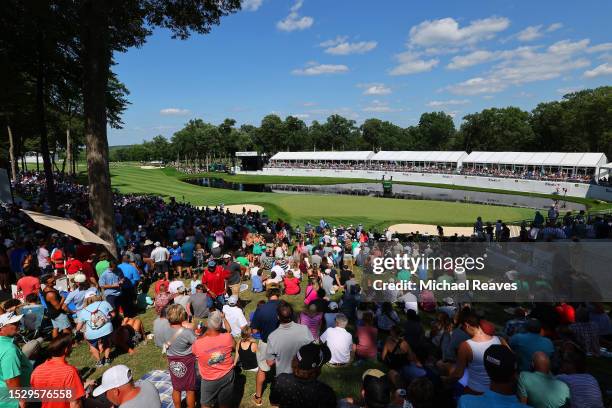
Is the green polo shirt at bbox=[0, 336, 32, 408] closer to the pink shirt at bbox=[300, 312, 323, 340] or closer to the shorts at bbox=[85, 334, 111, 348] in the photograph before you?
the shorts at bbox=[85, 334, 111, 348]

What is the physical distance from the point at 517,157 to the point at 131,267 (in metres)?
67.0

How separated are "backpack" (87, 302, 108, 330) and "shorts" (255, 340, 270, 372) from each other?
3.27 metres

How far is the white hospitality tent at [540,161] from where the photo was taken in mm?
52250

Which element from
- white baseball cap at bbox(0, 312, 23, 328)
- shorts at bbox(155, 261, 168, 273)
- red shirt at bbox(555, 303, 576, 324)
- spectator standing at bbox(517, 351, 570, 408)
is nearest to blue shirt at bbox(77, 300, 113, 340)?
white baseball cap at bbox(0, 312, 23, 328)

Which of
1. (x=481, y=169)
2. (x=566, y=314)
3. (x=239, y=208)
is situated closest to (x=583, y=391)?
(x=566, y=314)

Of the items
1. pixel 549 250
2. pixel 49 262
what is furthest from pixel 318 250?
pixel 49 262

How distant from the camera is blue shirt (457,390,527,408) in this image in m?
3.29

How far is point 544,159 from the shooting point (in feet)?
190

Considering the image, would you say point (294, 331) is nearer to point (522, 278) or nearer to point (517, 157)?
point (522, 278)

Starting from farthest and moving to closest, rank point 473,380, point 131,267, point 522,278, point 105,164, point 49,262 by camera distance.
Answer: point 105,164 → point 49,262 → point 522,278 → point 131,267 → point 473,380

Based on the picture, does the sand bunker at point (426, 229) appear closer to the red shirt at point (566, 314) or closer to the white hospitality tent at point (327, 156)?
the red shirt at point (566, 314)

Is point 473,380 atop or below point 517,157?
below

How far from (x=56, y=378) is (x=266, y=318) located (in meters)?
3.23

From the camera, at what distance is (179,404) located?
19.1 feet
